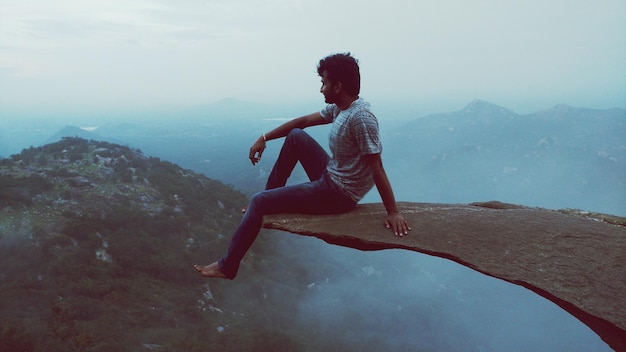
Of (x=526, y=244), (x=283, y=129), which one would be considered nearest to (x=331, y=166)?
(x=283, y=129)

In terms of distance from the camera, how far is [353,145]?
16.2 feet

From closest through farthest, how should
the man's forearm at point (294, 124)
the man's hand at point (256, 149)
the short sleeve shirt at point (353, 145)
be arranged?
the short sleeve shirt at point (353, 145)
the man's forearm at point (294, 124)
the man's hand at point (256, 149)

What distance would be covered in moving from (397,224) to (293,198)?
5.00 ft

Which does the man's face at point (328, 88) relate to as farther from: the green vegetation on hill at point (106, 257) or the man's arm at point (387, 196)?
the green vegetation on hill at point (106, 257)

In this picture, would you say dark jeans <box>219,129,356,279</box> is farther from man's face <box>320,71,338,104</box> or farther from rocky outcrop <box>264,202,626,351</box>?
man's face <box>320,71,338,104</box>

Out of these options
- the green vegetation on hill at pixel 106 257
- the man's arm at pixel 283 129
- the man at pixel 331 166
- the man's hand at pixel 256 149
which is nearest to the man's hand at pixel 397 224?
the man at pixel 331 166

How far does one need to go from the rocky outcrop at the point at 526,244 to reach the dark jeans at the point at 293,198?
232 millimetres

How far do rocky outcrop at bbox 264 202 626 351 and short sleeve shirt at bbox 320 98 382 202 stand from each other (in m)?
0.69

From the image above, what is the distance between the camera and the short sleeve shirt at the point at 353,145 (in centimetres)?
469

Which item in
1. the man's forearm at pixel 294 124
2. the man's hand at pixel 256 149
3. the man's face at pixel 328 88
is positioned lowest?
the man's hand at pixel 256 149

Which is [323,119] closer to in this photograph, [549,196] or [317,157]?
[317,157]

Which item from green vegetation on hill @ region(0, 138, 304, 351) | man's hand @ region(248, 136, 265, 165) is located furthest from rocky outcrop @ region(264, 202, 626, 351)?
green vegetation on hill @ region(0, 138, 304, 351)

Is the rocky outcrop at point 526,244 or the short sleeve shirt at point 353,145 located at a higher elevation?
the short sleeve shirt at point 353,145

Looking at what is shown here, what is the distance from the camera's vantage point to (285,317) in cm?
6406
